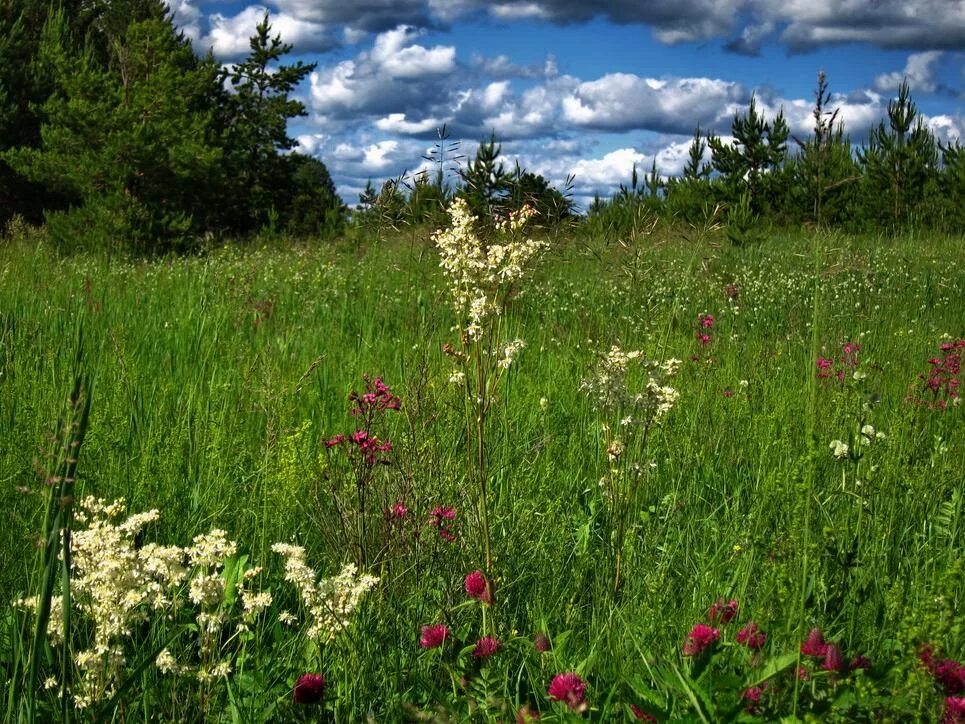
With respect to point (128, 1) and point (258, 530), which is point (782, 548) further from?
point (128, 1)

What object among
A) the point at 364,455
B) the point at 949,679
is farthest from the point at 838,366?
the point at 949,679

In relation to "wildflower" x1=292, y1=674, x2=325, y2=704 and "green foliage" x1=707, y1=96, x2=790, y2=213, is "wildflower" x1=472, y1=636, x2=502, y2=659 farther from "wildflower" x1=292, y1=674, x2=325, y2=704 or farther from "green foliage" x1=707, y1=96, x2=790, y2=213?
"green foliage" x1=707, y1=96, x2=790, y2=213

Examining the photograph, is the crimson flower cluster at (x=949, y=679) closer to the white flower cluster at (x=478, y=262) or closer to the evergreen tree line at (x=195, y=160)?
the white flower cluster at (x=478, y=262)

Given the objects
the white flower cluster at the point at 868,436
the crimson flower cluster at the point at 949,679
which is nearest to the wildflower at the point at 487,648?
the crimson flower cluster at the point at 949,679

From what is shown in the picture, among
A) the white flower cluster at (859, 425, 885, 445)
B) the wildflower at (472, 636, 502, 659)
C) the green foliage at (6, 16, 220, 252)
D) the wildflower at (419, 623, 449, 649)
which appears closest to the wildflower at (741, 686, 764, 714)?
the wildflower at (472, 636, 502, 659)

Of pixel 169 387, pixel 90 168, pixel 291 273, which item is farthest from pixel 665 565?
pixel 90 168

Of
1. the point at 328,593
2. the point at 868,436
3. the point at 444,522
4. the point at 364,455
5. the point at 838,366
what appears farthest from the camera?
the point at 838,366

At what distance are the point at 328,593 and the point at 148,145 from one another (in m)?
16.2

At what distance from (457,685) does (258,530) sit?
3.98 ft

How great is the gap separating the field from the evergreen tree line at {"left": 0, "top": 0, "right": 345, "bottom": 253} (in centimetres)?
1047

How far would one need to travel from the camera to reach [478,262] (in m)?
2.21

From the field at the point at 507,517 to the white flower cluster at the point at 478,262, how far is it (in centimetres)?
12

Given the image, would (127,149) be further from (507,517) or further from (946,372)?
(507,517)

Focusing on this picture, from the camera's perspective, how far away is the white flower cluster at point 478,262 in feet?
7.22
